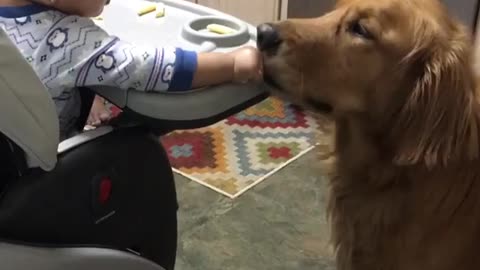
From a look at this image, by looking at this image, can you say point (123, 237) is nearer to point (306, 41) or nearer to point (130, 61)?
point (130, 61)

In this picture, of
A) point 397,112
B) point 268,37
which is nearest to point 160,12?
point 268,37

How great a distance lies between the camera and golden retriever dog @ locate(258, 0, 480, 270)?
1109 mm

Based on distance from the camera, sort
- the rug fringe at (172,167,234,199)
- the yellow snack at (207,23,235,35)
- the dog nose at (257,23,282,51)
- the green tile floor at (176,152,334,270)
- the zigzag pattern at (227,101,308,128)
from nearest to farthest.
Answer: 1. the dog nose at (257,23,282,51)
2. the yellow snack at (207,23,235,35)
3. the green tile floor at (176,152,334,270)
4. the rug fringe at (172,167,234,199)
5. the zigzag pattern at (227,101,308,128)

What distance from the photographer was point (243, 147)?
2.20 metres

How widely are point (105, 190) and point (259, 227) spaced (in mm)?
851

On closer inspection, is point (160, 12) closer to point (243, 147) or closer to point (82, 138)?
point (82, 138)

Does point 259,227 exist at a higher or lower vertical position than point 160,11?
lower

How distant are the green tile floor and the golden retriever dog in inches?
17.8

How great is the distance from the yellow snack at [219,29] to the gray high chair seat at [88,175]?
0.54 feet

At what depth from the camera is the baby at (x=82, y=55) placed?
42.1 inches

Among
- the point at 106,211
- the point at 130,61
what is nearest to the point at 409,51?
the point at 130,61

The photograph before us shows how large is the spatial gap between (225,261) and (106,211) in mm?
708

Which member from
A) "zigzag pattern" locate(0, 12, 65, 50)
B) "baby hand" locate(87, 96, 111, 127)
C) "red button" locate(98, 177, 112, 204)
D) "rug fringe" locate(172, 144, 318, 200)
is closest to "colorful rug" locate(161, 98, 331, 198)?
"rug fringe" locate(172, 144, 318, 200)

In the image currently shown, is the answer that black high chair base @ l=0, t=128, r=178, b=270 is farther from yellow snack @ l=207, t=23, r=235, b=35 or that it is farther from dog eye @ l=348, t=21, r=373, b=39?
dog eye @ l=348, t=21, r=373, b=39
